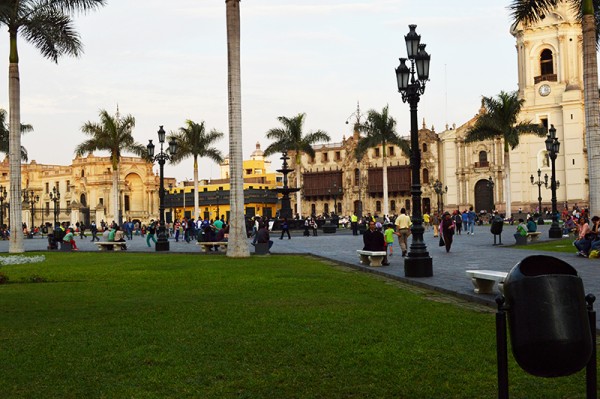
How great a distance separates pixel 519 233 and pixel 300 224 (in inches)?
931

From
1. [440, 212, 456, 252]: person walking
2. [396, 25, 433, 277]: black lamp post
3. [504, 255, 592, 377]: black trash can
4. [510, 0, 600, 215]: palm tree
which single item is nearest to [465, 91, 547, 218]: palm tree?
[440, 212, 456, 252]: person walking

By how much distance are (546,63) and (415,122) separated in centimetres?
5230

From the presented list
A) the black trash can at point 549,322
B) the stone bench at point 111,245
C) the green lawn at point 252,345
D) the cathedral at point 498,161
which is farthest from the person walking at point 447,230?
the cathedral at point 498,161

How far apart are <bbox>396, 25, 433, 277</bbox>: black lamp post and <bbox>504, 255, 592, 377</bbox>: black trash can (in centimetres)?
964

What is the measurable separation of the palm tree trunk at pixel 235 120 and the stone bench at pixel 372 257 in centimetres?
360

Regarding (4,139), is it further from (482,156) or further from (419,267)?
(482,156)

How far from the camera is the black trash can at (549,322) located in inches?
149

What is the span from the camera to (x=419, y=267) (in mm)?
13469

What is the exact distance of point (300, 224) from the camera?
47062mm

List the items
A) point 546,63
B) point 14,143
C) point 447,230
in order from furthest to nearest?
point 546,63
point 14,143
point 447,230

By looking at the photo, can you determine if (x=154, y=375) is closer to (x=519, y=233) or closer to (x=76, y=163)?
(x=519, y=233)

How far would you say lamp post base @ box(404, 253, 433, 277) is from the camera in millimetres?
13469

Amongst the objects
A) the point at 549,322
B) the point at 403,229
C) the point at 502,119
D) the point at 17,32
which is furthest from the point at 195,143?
the point at 549,322

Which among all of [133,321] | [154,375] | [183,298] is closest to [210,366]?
[154,375]
